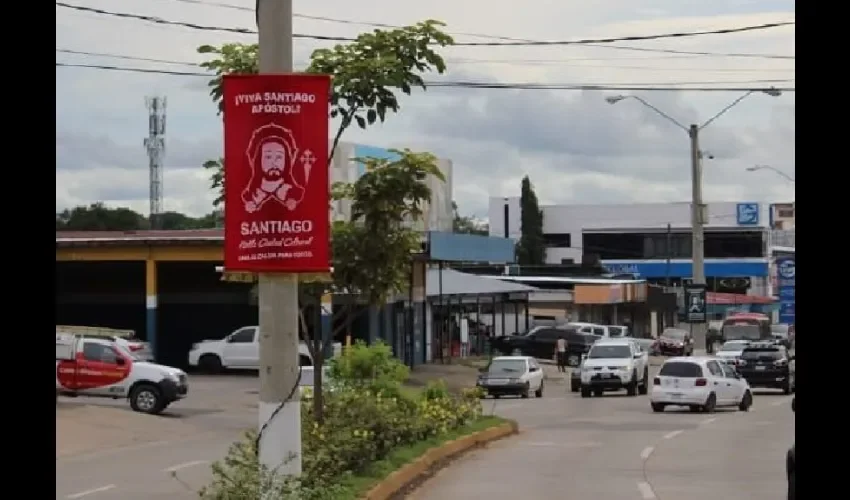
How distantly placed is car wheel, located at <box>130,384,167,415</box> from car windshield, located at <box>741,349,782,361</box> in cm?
2128

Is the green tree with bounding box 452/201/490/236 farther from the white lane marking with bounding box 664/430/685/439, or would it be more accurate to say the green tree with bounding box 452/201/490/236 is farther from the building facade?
the white lane marking with bounding box 664/430/685/439

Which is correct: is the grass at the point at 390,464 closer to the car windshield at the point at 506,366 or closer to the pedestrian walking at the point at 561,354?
the car windshield at the point at 506,366

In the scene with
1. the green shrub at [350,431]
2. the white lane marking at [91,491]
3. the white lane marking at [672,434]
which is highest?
the green shrub at [350,431]

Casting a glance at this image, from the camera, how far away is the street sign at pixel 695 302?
54812 mm

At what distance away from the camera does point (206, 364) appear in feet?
162

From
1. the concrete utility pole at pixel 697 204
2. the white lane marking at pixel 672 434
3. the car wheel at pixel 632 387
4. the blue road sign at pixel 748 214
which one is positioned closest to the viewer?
the white lane marking at pixel 672 434

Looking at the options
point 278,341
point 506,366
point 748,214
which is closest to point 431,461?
point 278,341

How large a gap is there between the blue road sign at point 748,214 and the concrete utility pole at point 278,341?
101m

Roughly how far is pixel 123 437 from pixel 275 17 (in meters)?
18.4

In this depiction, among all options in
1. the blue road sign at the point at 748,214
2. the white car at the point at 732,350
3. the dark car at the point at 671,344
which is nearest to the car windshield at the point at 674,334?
the dark car at the point at 671,344

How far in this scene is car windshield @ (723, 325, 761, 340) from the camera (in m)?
66.9

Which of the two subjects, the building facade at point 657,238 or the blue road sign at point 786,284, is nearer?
the blue road sign at point 786,284
